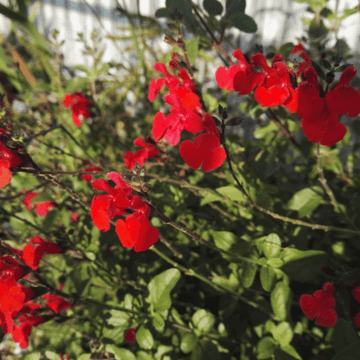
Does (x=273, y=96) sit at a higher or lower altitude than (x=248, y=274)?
higher

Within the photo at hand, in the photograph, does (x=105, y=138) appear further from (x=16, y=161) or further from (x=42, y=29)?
(x=42, y=29)

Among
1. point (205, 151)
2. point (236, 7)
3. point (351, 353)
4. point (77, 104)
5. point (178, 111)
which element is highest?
point (236, 7)

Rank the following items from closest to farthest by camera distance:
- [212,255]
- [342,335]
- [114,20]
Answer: [342,335], [212,255], [114,20]

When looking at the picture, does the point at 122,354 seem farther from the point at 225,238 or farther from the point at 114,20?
the point at 114,20

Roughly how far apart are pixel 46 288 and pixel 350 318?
97 centimetres

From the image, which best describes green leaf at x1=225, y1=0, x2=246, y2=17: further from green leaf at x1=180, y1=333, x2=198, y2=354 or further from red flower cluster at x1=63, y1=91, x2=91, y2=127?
green leaf at x1=180, y1=333, x2=198, y2=354

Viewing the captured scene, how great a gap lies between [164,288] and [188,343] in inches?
7.8

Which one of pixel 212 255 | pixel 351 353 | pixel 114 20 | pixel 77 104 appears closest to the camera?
pixel 351 353

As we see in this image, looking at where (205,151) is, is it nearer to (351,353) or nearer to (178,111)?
(178,111)

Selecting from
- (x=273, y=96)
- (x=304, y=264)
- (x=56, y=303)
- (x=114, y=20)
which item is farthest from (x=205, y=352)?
(x=114, y=20)

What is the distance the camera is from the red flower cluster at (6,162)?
0.53 metres

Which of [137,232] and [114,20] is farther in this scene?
[114,20]

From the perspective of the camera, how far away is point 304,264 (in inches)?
27.5

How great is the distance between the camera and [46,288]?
722 mm
